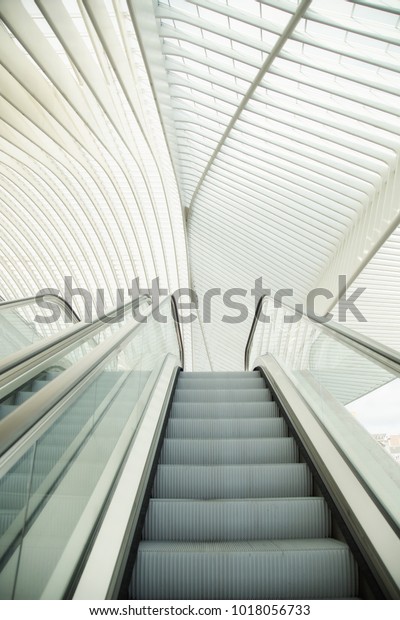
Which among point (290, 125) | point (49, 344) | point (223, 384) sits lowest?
point (223, 384)

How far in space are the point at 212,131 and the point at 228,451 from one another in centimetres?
979

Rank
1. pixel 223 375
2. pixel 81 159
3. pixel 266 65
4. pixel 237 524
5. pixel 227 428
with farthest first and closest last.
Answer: pixel 81 159 < pixel 266 65 < pixel 223 375 < pixel 227 428 < pixel 237 524

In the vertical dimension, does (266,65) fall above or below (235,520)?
above

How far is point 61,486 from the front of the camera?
1.89m

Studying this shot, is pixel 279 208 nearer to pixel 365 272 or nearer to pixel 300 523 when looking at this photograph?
pixel 365 272

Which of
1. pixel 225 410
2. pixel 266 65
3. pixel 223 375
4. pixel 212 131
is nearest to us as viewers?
pixel 225 410

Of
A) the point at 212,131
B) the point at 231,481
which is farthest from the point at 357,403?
the point at 212,131

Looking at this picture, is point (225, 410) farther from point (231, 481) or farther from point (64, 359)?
point (64, 359)

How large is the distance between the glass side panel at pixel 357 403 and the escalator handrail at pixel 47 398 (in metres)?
1.45

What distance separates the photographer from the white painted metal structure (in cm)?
719

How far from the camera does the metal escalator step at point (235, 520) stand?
2701mm

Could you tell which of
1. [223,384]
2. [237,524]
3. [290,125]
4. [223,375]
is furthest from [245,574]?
[290,125]

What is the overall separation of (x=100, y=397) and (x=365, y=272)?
40.0 ft

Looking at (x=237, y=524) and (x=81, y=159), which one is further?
(x=81, y=159)
